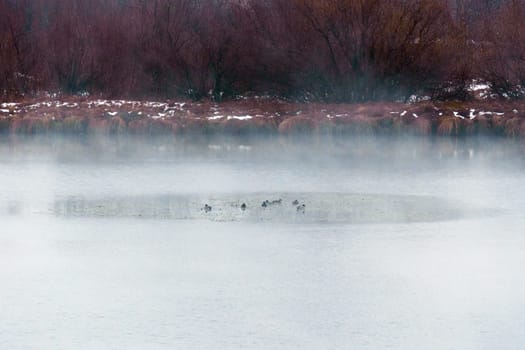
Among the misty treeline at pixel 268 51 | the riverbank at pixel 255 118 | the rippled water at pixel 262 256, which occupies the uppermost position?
the misty treeline at pixel 268 51

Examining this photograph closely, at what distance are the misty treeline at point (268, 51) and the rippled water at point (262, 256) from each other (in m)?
11.5

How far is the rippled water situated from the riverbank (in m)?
6.94

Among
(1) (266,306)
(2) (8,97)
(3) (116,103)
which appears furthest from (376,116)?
(1) (266,306)

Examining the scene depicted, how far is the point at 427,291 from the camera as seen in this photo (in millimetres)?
10180

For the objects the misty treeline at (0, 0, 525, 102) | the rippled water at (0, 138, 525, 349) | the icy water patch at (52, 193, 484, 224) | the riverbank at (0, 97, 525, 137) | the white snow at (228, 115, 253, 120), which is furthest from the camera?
the misty treeline at (0, 0, 525, 102)

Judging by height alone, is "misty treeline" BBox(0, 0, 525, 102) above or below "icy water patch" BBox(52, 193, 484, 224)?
above

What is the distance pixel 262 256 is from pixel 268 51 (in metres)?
21.7

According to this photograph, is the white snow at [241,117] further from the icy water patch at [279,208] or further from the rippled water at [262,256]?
the icy water patch at [279,208]

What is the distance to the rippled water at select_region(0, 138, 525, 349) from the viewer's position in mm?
8836

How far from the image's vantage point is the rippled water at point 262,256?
8836 mm

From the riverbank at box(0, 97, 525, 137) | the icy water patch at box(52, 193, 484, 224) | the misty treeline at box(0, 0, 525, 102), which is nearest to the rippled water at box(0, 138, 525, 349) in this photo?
the icy water patch at box(52, 193, 484, 224)

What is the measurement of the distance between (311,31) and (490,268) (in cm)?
2218

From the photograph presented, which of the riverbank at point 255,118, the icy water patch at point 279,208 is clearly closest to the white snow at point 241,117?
the riverbank at point 255,118

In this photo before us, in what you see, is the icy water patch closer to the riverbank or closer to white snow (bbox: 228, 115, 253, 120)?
the riverbank
